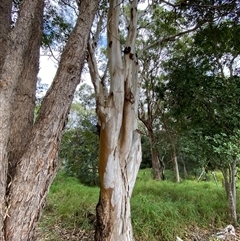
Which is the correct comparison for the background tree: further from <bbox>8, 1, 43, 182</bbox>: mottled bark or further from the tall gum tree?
the tall gum tree

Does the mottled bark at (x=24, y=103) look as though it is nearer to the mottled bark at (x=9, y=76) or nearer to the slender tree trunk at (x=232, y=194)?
the mottled bark at (x=9, y=76)

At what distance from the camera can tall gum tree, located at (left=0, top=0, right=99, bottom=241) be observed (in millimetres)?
1626

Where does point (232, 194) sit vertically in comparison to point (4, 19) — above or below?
below

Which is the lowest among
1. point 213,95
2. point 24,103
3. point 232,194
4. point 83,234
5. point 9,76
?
point 83,234

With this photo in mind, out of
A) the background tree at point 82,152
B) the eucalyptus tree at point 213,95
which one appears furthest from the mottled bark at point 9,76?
the background tree at point 82,152

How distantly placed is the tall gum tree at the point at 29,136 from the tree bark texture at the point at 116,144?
1233 mm

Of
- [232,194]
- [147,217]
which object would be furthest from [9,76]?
[232,194]

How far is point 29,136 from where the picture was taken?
6.28 feet

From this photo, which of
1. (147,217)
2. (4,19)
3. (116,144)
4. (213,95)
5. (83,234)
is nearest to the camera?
(4,19)

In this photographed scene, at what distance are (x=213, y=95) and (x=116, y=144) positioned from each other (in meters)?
2.86

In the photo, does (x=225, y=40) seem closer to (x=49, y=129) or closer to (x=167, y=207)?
(x=167, y=207)

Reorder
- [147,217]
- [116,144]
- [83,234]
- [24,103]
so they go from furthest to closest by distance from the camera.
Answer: [147,217] → [83,234] → [116,144] → [24,103]

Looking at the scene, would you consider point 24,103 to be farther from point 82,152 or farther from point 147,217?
point 82,152

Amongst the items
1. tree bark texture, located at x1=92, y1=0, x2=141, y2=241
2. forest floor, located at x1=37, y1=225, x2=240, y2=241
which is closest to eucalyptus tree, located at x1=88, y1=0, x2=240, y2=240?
tree bark texture, located at x1=92, y1=0, x2=141, y2=241
